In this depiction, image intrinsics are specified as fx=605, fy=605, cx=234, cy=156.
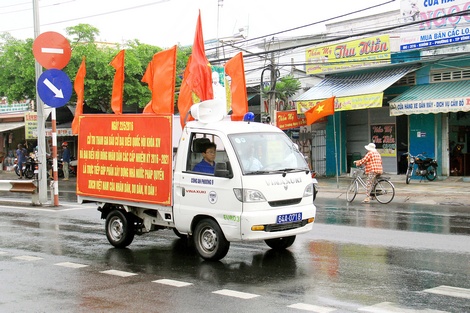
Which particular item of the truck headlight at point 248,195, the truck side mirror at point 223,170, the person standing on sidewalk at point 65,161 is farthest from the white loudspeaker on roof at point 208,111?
the person standing on sidewalk at point 65,161

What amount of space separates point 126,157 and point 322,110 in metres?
13.9

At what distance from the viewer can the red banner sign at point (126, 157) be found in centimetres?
955

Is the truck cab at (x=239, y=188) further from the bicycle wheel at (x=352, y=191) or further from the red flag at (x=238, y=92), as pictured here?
the bicycle wheel at (x=352, y=191)

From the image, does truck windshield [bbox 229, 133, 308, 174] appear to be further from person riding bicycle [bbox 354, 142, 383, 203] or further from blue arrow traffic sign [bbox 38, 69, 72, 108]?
person riding bicycle [bbox 354, 142, 383, 203]

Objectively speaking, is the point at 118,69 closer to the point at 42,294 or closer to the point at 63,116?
the point at 42,294

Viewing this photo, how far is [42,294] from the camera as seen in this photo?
7.36 m

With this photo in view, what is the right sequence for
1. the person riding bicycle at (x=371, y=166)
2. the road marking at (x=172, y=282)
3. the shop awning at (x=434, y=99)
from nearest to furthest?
the road marking at (x=172, y=282), the person riding bicycle at (x=371, y=166), the shop awning at (x=434, y=99)

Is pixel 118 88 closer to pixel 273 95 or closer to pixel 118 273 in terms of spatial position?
pixel 118 273

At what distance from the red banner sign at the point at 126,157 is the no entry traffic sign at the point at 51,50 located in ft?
19.0

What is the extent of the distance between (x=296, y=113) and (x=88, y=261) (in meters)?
17.8

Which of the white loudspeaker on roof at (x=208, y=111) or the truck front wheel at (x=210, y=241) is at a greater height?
the white loudspeaker on roof at (x=208, y=111)

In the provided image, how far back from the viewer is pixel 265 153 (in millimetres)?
9094

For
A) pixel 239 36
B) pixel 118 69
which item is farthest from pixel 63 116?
pixel 118 69

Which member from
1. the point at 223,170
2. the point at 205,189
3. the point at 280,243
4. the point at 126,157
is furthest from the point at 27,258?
the point at 280,243
